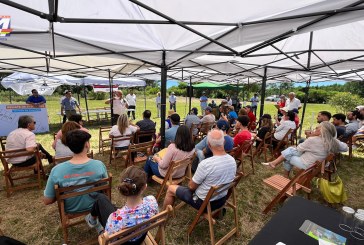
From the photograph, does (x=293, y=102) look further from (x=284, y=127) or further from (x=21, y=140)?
(x=21, y=140)

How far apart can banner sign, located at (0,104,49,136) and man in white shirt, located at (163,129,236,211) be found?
8.02 meters

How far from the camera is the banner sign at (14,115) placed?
756 cm

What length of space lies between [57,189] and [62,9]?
1976 mm

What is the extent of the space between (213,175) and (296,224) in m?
0.91

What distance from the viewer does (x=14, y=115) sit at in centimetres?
771

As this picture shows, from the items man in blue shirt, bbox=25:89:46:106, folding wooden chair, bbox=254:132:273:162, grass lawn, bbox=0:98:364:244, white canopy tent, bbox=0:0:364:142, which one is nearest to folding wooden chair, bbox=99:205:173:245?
grass lawn, bbox=0:98:364:244

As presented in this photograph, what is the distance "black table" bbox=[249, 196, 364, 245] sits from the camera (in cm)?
148

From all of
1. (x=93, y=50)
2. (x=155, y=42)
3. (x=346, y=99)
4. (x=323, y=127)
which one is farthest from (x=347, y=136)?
(x=346, y=99)

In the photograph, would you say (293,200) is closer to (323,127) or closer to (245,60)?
(323,127)

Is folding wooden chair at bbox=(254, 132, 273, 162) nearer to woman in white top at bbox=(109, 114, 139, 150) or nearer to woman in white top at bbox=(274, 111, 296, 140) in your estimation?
woman in white top at bbox=(274, 111, 296, 140)

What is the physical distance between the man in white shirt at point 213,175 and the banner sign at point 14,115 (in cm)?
802

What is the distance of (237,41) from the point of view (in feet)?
10.1

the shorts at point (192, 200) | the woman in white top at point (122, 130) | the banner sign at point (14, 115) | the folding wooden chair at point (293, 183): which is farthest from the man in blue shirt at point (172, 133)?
the banner sign at point (14, 115)

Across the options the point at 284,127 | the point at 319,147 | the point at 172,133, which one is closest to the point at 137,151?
the point at 172,133
